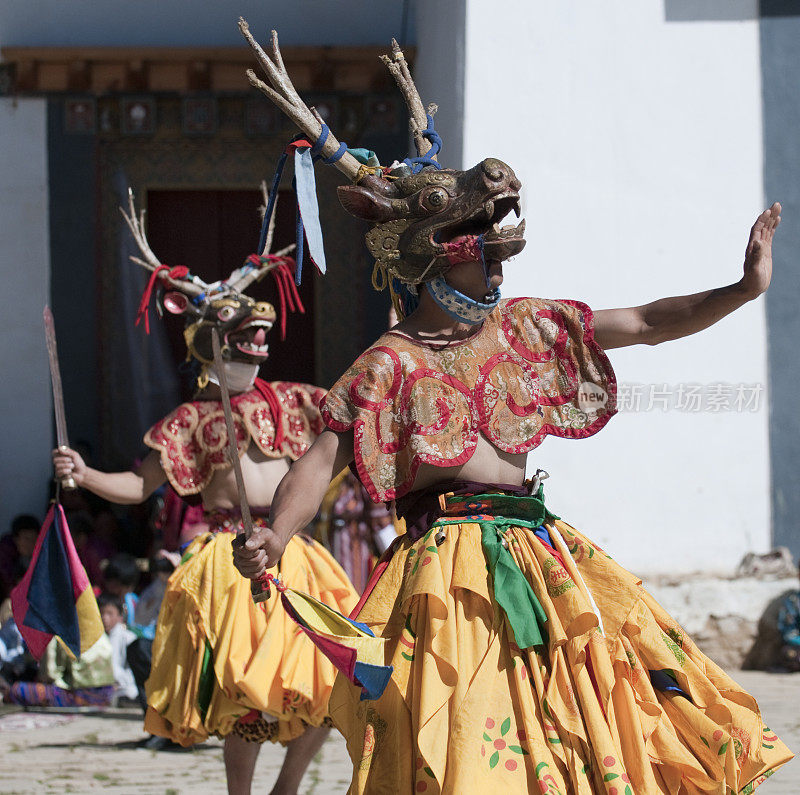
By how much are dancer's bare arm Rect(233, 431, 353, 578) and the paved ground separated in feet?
6.80

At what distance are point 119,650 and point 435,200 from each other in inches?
164

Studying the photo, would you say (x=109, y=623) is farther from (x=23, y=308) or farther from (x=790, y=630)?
(x=790, y=630)

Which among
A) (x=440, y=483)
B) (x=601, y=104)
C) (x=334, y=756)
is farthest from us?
(x=601, y=104)

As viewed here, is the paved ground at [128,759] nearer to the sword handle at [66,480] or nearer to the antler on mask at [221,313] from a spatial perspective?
the sword handle at [66,480]

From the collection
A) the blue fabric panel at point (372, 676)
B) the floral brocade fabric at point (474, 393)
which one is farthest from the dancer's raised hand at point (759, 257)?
the blue fabric panel at point (372, 676)

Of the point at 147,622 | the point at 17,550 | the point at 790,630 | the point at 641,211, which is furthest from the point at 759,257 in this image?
the point at 17,550

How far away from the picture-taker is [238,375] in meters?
4.16

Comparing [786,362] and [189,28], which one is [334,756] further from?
[189,28]

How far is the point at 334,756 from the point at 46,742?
1.33 metres

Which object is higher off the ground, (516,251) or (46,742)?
(516,251)

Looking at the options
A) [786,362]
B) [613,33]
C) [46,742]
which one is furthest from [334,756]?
[613,33]

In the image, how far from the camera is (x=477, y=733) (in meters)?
2.31

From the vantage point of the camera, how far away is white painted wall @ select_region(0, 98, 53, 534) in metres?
8.18

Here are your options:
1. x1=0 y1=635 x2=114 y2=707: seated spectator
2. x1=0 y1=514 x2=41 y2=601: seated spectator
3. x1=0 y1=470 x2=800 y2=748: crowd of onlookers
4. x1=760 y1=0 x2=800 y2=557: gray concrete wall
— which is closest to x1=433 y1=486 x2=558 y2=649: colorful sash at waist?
x1=0 y1=470 x2=800 y2=748: crowd of onlookers
